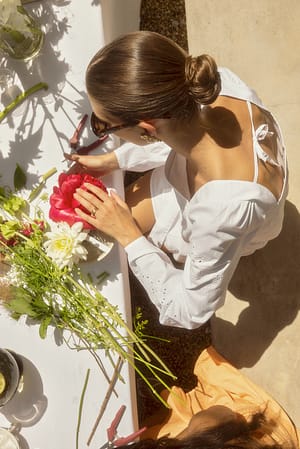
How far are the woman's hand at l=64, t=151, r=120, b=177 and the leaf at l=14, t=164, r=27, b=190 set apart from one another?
0.36 ft

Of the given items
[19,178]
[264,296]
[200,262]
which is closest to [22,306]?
[19,178]

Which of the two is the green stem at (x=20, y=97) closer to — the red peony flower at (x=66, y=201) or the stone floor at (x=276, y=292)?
the red peony flower at (x=66, y=201)

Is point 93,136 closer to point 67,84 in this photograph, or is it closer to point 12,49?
point 67,84

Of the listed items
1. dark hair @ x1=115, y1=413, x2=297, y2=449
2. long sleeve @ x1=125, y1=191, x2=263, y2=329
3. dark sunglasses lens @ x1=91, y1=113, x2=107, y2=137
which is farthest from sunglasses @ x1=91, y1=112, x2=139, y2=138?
dark hair @ x1=115, y1=413, x2=297, y2=449

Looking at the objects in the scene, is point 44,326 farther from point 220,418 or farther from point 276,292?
point 276,292

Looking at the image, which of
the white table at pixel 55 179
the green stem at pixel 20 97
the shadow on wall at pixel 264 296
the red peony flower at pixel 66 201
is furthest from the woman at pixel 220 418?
the green stem at pixel 20 97

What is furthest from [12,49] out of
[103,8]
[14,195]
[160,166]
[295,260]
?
[295,260]

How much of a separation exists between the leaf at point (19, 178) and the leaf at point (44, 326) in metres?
0.31

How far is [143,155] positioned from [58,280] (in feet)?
1.34

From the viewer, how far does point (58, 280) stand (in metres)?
1.25

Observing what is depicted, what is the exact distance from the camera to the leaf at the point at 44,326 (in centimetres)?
130

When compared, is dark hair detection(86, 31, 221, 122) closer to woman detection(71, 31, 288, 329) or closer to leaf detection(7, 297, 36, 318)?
woman detection(71, 31, 288, 329)

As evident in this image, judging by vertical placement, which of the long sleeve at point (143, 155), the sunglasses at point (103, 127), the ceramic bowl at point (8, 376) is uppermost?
the sunglasses at point (103, 127)

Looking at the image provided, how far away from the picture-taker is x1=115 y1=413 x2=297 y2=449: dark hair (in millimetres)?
1287
